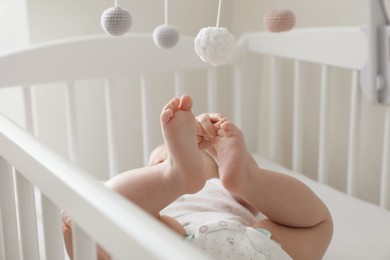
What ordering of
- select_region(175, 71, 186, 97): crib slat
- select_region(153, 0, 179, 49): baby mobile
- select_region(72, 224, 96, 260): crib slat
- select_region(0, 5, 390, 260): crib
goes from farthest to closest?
1. select_region(175, 71, 186, 97): crib slat
2. select_region(153, 0, 179, 49): baby mobile
3. select_region(0, 5, 390, 260): crib
4. select_region(72, 224, 96, 260): crib slat

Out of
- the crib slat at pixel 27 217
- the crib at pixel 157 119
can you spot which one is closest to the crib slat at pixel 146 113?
the crib at pixel 157 119

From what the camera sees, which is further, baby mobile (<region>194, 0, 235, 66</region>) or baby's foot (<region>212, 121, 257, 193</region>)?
baby's foot (<region>212, 121, 257, 193</region>)

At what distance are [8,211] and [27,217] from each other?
0.07m

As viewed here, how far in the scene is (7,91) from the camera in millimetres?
1433

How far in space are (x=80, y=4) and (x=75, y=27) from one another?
54 mm

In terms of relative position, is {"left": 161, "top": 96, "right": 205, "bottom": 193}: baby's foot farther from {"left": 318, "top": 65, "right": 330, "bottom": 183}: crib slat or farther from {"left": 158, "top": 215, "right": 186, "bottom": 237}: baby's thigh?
{"left": 318, "top": 65, "right": 330, "bottom": 183}: crib slat

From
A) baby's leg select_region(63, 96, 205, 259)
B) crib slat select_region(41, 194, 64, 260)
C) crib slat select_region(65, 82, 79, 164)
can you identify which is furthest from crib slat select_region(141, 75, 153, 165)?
crib slat select_region(41, 194, 64, 260)

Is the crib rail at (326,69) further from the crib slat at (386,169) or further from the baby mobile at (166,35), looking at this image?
the baby mobile at (166,35)

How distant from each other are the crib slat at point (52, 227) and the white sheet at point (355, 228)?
0.49 metres

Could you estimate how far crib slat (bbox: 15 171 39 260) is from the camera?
72cm

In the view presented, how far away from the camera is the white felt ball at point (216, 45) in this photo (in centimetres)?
73

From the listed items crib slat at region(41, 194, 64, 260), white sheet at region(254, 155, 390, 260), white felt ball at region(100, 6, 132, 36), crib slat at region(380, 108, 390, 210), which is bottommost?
white sheet at region(254, 155, 390, 260)

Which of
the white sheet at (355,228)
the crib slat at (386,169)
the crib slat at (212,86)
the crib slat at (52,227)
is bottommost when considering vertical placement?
the white sheet at (355,228)

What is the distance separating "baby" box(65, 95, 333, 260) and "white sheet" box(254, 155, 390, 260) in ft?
0.30
